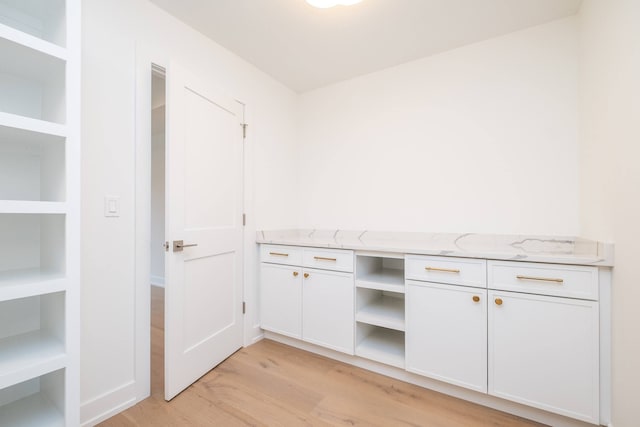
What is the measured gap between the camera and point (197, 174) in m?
1.89

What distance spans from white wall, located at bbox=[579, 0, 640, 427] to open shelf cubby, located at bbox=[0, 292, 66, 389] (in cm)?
234

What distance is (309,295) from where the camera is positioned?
7.20 ft

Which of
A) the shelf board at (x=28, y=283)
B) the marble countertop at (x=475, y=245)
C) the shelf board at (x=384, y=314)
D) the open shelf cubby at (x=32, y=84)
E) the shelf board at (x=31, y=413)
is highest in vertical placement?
the open shelf cubby at (x=32, y=84)

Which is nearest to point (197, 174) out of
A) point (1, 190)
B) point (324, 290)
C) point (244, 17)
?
point (1, 190)

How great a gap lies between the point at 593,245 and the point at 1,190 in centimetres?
290

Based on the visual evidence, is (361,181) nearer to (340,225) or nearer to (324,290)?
(340,225)

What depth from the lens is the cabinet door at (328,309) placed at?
2035 mm

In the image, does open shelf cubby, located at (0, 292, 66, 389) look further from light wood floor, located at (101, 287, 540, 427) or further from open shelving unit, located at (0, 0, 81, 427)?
light wood floor, located at (101, 287, 540, 427)

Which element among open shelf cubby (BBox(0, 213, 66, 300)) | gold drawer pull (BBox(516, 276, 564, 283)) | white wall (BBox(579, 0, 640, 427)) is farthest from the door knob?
white wall (BBox(579, 0, 640, 427))

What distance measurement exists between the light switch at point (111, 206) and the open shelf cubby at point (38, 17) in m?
0.74

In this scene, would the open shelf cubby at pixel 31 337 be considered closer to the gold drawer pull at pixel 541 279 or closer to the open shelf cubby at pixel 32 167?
the open shelf cubby at pixel 32 167

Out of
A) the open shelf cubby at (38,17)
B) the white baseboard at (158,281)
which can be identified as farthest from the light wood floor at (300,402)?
the white baseboard at (158,281)

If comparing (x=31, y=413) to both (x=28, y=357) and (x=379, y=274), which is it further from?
(x=379, y=274)

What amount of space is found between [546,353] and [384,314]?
36.4 inches
